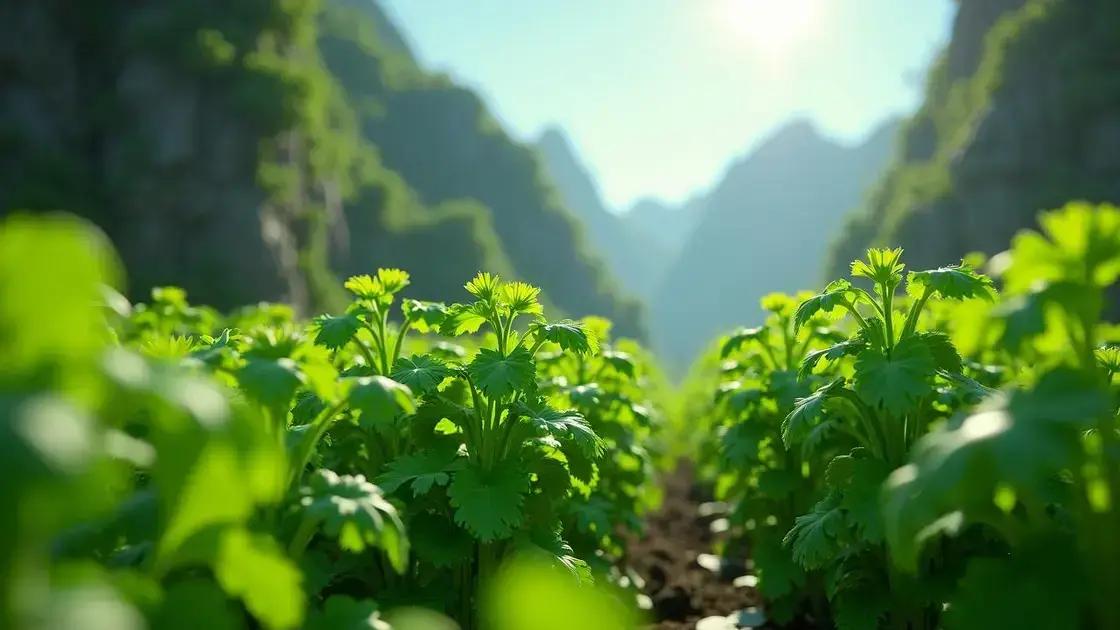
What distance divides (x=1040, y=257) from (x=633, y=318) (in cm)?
7042

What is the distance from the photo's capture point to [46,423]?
3.31 feet

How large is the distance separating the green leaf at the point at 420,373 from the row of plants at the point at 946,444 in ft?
5.24

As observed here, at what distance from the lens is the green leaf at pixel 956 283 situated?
8.91 feet

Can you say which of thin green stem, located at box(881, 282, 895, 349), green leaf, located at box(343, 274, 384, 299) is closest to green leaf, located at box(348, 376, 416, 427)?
green leaf, located at box(343, 274, 384, 299)

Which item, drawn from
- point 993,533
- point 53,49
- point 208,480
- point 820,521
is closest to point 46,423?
point 208,480

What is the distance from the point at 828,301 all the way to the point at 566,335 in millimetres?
1182

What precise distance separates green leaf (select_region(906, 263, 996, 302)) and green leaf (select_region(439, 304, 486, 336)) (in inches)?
76.2

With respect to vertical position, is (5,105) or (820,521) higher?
(5,105)

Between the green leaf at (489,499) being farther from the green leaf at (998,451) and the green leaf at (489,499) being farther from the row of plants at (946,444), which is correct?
the green leaf at (998,451)

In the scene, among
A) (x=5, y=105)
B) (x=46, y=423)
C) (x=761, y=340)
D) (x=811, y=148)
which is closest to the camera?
(x=46, y=423)

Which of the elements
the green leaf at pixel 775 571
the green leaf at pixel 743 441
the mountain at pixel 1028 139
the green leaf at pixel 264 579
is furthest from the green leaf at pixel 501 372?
the mountain at pixel 1028 139

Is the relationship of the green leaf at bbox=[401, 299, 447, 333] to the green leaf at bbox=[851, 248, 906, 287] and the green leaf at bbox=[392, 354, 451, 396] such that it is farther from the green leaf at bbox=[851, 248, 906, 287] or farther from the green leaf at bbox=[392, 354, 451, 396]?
the green leaf at bbox=[851, 248, 906, 287]

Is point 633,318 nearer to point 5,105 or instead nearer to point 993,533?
point 5,105

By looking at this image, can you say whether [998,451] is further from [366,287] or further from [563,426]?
[366,287]
